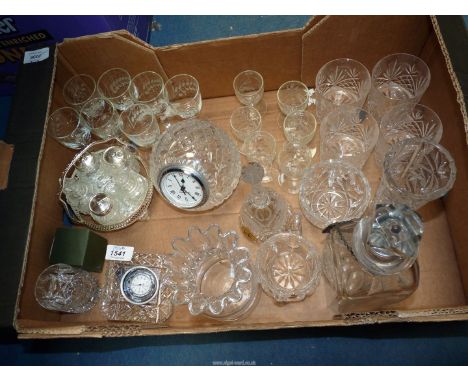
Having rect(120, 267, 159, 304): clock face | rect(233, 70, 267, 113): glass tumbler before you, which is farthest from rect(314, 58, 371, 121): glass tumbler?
rect(120, 267, 159, 304): clock face

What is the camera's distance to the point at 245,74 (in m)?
1.49

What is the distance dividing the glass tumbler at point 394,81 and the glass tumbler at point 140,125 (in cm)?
89

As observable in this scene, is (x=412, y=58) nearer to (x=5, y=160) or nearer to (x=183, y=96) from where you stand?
(x=183, y=96)

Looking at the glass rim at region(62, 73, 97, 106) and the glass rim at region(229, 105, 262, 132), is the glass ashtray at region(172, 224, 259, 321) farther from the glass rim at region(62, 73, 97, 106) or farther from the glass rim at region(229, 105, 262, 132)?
the glass rim at region(62, 73, 97, 106)

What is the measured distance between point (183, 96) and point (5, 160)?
73cm

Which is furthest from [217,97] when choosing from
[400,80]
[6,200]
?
[6,200]

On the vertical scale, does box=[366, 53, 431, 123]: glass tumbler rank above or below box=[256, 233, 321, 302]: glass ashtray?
above

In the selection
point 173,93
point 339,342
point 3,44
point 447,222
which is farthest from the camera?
point 3,44

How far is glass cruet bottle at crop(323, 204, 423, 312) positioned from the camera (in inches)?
34.6

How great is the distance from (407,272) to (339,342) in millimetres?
579

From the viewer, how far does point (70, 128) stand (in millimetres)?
1492

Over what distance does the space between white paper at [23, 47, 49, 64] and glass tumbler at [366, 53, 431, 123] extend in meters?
1.29

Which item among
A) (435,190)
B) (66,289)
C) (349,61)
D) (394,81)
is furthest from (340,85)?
(66,289)

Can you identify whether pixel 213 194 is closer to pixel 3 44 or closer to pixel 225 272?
pixel 225 272
